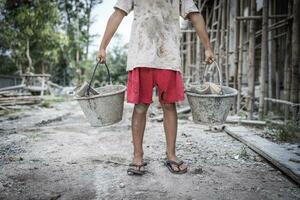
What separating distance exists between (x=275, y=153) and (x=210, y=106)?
839 mm

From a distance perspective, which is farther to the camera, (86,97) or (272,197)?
(86,97)

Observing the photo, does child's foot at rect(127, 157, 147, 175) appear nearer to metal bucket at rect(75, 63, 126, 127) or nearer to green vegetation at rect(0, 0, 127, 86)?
metal bucket at rect(75, 63, 126, 127)

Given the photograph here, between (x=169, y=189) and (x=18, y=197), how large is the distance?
105cm

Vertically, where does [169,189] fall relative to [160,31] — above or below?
below

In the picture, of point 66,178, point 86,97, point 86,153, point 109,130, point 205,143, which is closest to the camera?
point 66,178

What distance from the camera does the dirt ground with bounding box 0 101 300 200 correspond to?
7.93ft

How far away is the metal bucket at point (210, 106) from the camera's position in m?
3.04

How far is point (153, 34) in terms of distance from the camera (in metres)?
2.87

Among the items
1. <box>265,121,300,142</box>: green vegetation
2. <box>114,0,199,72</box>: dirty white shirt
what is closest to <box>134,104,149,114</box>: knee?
<box>114,0,199,72</box>: dirty white shirt

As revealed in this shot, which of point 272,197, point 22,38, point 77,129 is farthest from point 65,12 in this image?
point 272,197

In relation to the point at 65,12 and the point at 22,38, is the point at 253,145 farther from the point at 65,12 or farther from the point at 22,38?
the point at 65,12

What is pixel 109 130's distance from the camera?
17.4 ft

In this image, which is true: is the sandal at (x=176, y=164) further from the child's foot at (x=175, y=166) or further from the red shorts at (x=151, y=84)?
the red shorts at (x=151, y=84)

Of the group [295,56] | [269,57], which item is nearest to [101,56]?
[295,56]
